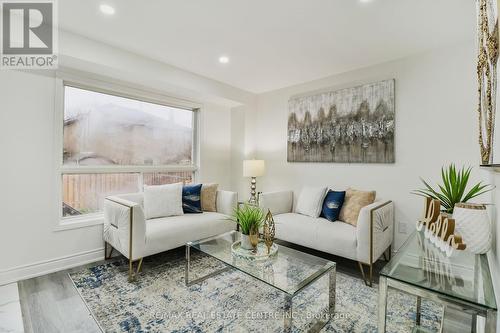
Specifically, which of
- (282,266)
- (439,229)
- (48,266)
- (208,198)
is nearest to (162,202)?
(208,198)

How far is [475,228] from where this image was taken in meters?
1.23

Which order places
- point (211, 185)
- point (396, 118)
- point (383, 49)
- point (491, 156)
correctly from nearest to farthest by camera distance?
1. point (491, 156)
2. point (383, 49)
3. point (396, 118)
4. point (211, 185)

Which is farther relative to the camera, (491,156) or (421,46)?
(421,46)

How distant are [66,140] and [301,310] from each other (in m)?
2.97

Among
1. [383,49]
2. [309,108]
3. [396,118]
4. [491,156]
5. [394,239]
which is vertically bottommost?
[394,239]

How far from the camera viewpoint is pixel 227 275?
2.44m

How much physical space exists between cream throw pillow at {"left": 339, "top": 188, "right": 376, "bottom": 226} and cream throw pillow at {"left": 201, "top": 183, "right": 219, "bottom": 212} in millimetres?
1666

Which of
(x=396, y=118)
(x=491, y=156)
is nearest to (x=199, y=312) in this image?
(x=491, y=156)

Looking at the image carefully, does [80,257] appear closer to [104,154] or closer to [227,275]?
[104,154]

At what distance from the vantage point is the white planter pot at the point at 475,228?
1.20 m

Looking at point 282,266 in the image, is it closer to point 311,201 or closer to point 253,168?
point 311,201

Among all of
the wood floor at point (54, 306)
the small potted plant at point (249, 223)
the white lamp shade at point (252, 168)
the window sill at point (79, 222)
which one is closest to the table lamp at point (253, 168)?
the white lamp shade at point (252, 168)

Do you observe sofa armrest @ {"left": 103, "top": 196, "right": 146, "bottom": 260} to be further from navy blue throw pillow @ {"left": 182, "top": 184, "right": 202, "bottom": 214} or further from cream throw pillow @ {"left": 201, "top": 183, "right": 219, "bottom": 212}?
cream throw pillow @ {"left": 201, "top": 183, "right": 219, "bottom": 212}

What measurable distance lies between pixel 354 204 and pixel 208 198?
6.16ft
